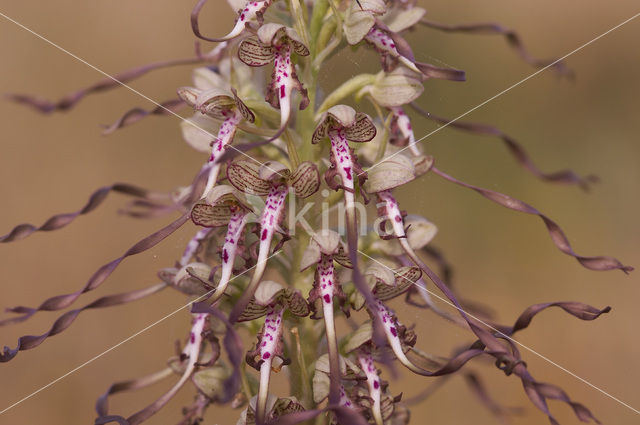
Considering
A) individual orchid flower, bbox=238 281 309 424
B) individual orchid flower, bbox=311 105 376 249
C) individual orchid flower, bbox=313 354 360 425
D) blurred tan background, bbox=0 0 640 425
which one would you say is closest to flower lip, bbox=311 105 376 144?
individual orchid flower, bbox=311 105 376 249

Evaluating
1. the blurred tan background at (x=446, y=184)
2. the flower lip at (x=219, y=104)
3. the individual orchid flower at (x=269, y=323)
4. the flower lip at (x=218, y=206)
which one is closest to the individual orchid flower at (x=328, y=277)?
the individual orchid flower at (x=269, y=323)

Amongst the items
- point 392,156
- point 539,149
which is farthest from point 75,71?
point 392,156

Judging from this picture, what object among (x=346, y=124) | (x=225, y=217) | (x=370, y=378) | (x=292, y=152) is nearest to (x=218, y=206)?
(x=225, y=217)

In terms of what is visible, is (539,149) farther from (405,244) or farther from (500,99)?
(405,244)

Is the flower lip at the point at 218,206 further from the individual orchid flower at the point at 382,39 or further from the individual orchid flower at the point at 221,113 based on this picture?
the individual orchid flower at the point at 382,39

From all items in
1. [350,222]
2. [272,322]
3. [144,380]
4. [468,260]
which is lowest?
[468,260]

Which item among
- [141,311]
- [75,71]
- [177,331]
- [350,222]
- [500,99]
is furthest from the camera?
[500,99]

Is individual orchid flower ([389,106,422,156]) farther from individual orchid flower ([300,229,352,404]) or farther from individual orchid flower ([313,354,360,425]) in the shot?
individual orchid flower ([313,354,360,425])
